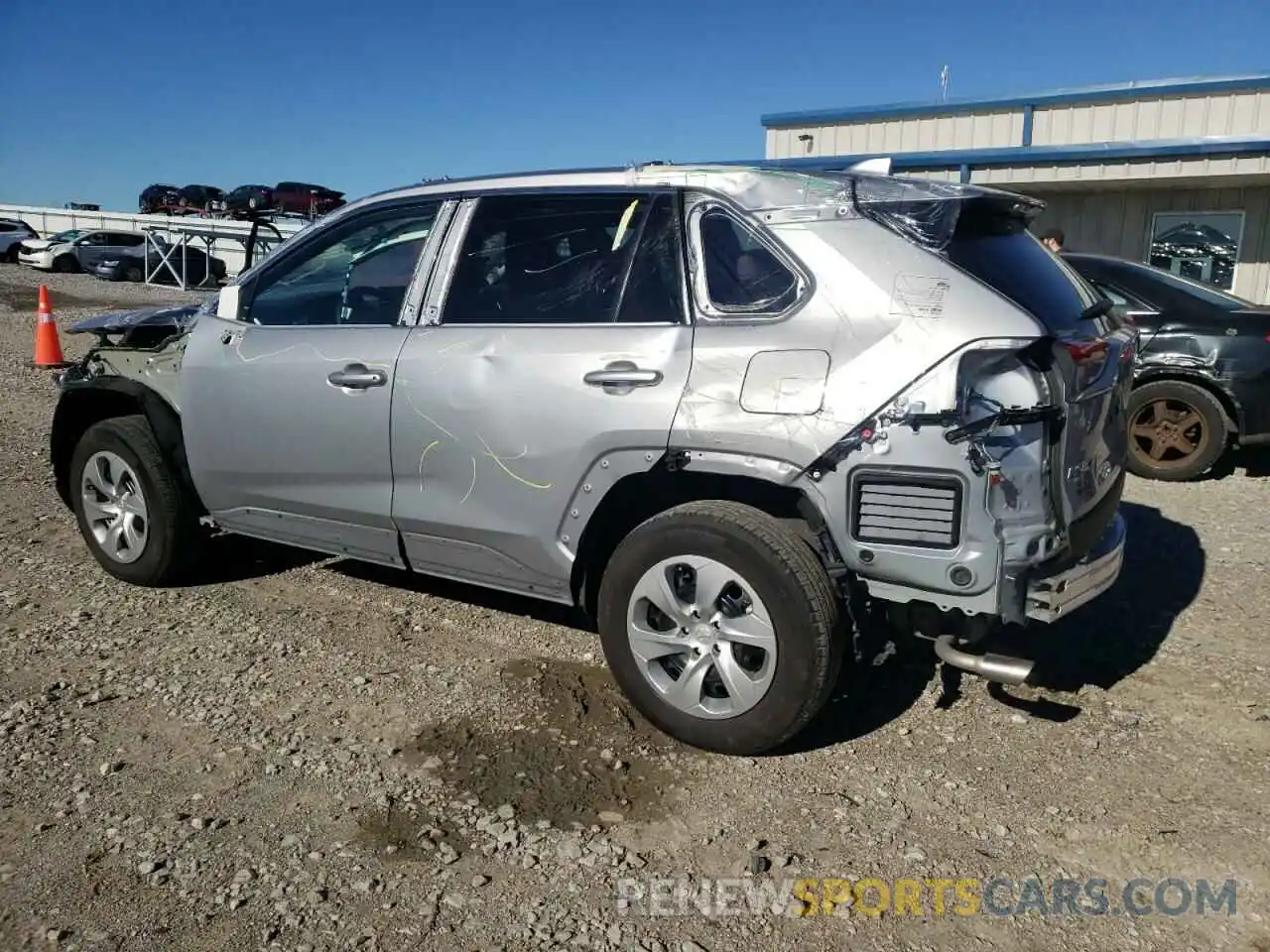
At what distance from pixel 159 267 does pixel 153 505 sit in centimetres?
2726

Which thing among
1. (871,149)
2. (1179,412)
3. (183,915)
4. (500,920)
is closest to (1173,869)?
(500,920)

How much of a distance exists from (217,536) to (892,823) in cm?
Result: 387

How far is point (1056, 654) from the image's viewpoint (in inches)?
173

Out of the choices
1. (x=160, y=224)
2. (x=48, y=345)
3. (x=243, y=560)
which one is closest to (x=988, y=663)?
(x=243, y=560)

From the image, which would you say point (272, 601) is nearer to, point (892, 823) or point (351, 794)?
point (351, 794)

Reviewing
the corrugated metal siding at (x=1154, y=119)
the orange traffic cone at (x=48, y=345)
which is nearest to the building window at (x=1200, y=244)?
the corrugated metal siding at (x=1154, y=119)

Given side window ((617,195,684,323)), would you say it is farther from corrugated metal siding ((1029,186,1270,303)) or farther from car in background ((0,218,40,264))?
car in background ((0,218,40,264))

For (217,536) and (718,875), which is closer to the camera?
(718,875)

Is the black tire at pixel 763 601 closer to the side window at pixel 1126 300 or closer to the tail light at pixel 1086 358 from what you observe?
the tail light at pixel 1086 358

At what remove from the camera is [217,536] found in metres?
5.54

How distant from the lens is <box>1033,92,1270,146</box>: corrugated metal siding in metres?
12.5

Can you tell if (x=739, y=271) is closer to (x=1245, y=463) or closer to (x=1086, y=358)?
(x=1086, y=358)

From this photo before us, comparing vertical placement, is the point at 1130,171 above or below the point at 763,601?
above

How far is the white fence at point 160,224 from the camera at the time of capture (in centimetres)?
2805
